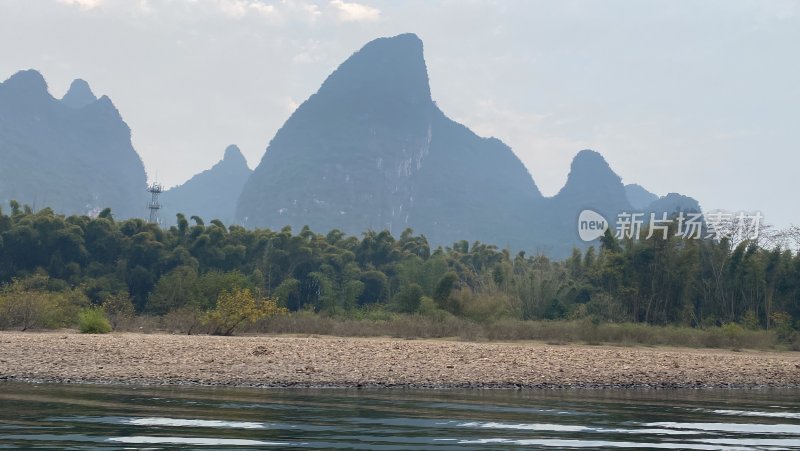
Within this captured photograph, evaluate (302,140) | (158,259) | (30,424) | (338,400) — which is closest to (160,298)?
(158,259)

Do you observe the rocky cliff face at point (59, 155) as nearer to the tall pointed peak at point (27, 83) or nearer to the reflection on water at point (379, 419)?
the tall pointed peak at point (27, 83)

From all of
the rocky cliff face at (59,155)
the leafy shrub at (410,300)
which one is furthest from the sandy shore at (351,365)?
the rocky cliff face at (59,155)

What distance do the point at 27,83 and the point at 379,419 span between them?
623ft

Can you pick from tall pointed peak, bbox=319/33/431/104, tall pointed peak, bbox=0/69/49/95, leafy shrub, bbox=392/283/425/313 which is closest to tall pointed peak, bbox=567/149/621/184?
tall pointed peak, bbox=319/33/431/104

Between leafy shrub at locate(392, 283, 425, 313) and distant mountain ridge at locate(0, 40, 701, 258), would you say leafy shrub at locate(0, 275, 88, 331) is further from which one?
distant mountain ridge at locate(0, 40, 701, 258)

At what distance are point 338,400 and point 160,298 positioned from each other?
24627mm

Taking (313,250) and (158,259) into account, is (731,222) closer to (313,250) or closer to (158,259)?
(313,250)

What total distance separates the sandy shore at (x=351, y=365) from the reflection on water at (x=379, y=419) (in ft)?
4.44

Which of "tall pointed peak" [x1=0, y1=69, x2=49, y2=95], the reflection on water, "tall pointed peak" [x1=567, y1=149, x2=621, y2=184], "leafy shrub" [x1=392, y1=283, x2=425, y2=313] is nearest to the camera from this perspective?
the reflection on water

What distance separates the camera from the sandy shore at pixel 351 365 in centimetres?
1770

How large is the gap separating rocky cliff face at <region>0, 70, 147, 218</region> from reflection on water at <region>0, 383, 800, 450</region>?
483 ft

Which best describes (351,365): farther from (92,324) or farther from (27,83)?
(27,83)

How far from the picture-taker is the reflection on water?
10258 mm

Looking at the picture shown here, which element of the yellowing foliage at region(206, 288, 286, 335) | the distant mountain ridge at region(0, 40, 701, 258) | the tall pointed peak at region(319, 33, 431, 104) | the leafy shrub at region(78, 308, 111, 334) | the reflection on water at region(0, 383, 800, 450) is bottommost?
the reflection on water at region(0, 383, 800, 450)
